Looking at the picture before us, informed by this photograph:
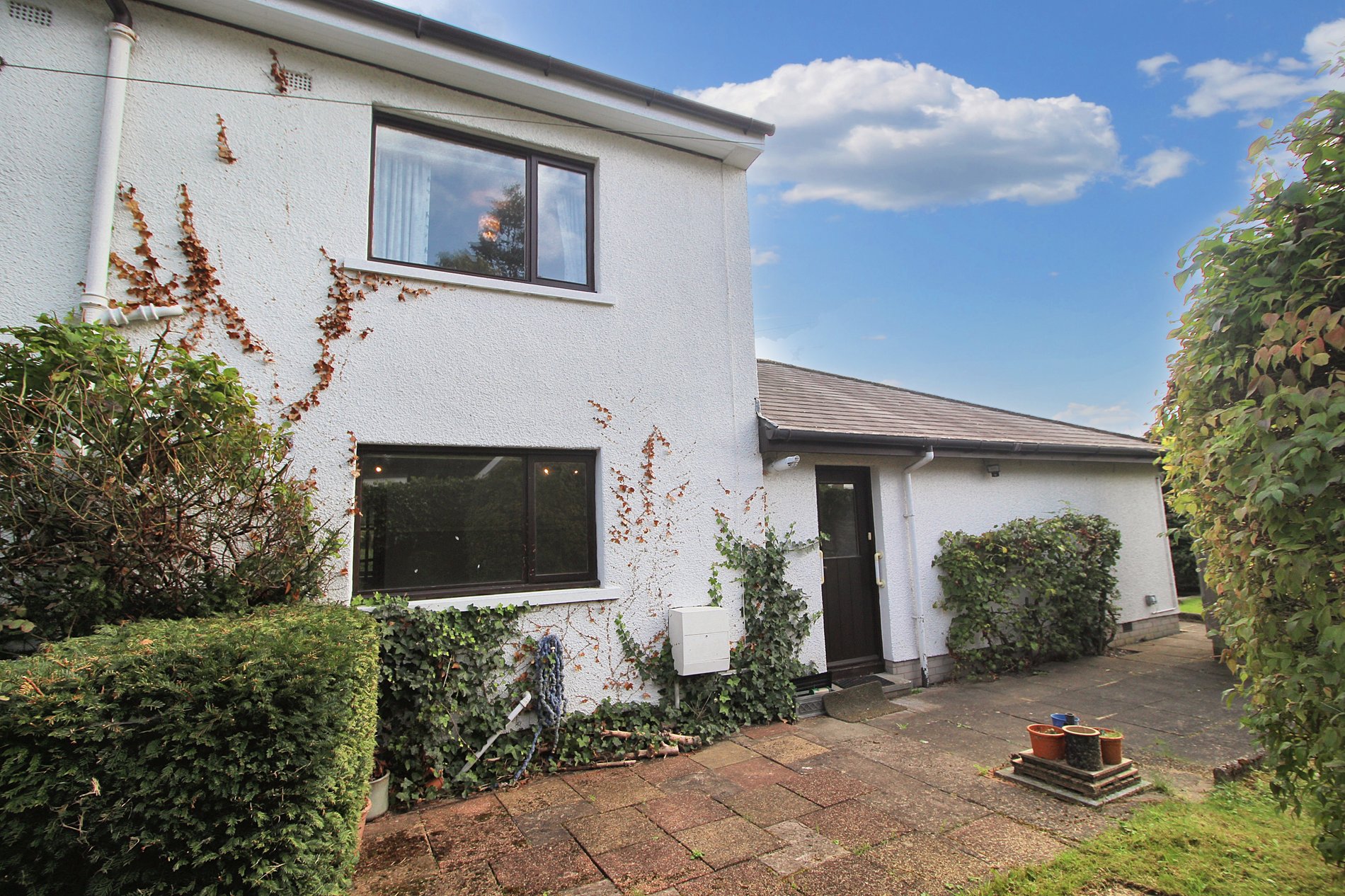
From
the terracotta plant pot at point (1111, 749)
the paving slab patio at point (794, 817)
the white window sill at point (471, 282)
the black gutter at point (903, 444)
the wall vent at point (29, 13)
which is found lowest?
the paving slab patio at point (794, 817)

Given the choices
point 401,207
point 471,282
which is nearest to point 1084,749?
point 471,282

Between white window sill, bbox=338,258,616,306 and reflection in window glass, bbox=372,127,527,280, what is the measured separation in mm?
200

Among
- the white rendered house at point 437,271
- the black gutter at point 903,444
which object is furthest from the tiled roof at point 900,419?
the white rendered house at point 437,271

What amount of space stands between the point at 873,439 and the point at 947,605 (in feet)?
7.80

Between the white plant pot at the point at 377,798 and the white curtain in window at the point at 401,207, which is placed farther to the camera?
the white curtain in window at the point at 401,207

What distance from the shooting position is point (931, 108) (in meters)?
8.79

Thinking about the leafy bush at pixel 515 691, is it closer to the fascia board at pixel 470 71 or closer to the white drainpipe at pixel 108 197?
the white drainpipe at pixel 108 197

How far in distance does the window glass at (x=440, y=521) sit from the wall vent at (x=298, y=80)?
3.09 m

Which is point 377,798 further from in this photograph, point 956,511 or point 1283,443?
point 956,511

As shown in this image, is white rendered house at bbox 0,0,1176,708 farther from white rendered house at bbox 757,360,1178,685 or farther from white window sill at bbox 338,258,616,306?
white rendered house at bbox 757,360,1178,685

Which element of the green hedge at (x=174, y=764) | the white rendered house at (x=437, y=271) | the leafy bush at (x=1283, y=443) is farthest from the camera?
the white rendered house at (x=437, y=271)

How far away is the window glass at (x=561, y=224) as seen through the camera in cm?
580

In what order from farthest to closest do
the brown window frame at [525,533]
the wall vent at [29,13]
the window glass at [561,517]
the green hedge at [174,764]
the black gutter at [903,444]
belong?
the black gutter at [903,444] < the window glass at [561,517] < the brown window frame at [525,533] < the wall vent at [29,13] < the green hedge at [174,764]

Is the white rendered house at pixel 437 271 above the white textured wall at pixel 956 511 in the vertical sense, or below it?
above
